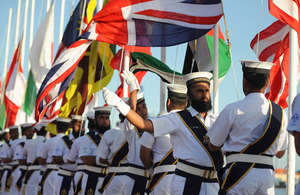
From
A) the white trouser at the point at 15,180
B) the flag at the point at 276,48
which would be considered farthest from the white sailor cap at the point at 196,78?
the white trouser at the point at 15,180

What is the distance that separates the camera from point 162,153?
303 inches

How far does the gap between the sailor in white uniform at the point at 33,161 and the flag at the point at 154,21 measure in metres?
5.44

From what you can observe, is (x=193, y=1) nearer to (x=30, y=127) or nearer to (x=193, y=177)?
(x=193, y=177)

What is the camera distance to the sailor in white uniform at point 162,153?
749cm

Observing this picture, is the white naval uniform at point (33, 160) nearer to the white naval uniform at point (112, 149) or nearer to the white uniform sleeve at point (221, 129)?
the white naval uniform at point (112, 149)

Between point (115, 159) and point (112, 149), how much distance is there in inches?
6.9

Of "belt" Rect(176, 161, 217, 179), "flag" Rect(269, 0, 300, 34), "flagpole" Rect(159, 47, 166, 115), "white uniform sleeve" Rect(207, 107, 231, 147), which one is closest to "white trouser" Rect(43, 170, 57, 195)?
"flagpole" Rect(159, 47, 166, 115)

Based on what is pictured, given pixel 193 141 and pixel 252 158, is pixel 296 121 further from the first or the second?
pixel 193 141

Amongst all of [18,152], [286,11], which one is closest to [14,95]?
[18,152]

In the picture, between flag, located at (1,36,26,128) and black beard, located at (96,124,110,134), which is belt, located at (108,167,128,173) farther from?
flag, located at (1,36,26,128)

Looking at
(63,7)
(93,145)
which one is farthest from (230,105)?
(63,7)

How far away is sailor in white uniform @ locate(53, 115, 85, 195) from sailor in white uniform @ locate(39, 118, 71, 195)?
0.54 metres

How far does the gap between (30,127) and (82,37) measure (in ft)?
21.0

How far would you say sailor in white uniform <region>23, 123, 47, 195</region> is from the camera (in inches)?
607
